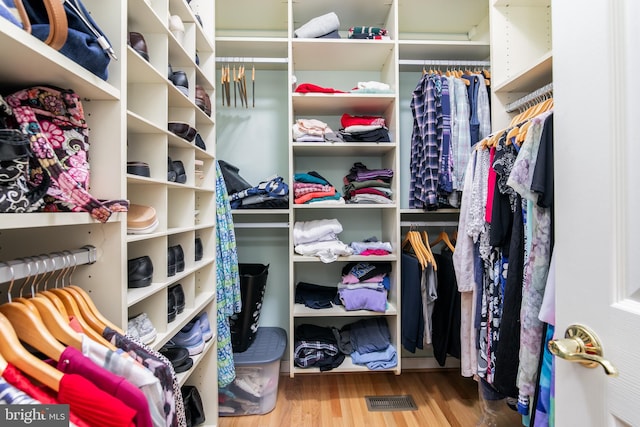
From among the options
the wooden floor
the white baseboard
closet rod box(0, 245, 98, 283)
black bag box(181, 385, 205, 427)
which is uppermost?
closet rod box(0, 245, 98, 283)

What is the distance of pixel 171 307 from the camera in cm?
106

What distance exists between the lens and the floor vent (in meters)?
1.57

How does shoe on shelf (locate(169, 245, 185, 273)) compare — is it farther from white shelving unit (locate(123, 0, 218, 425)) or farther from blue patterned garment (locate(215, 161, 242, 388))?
blue patterned garment (locate(215, 161, 242, 388))

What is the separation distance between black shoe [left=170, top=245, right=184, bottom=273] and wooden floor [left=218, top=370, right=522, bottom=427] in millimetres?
945

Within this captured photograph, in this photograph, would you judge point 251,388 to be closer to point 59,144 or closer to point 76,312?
point 76,312

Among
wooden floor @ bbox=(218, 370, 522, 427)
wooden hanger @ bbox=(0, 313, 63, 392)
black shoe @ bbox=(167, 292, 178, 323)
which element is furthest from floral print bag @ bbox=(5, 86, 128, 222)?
wooden floor @ bbox=(218, 370, 522, 427)

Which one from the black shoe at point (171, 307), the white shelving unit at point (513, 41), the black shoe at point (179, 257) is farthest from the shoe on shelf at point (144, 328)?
the white shelving unit at point (513, 41)

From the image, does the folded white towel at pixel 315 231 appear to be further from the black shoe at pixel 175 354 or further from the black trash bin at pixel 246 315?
the black shoe at pixel 175 354

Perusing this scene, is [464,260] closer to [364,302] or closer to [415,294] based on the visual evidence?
[415,294]

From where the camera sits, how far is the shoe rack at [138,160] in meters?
0.62

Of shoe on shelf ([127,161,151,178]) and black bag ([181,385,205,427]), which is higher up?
shoe on shelf ([127,161,151,178])

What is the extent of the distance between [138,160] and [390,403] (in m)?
1.75

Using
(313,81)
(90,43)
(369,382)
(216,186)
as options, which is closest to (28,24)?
(90,43)

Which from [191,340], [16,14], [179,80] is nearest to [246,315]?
[191,340]
